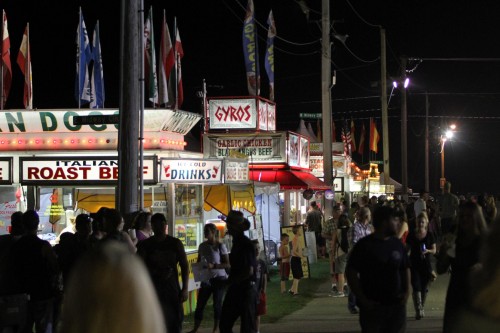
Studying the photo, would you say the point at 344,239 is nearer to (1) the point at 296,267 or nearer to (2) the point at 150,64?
(1) the point at 296,267

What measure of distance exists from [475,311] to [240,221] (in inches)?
236

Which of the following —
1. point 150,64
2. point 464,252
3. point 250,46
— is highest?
point 250,46

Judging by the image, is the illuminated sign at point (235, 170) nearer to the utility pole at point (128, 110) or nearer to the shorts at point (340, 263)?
Answer: the shorts at point (340, 263)

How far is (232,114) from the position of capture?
27.8 m

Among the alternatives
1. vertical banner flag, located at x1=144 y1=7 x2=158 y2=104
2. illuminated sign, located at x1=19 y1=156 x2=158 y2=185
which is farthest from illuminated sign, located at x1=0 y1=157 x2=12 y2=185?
vertical banner flag, located at x1=144 y1=7 x2=158 y2=104

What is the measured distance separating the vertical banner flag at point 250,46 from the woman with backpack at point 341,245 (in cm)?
1058

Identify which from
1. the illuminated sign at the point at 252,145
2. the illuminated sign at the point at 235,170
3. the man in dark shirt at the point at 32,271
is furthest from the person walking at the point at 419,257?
the illuminated sign at the point at 252,145

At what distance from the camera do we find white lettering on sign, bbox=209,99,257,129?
27.4m

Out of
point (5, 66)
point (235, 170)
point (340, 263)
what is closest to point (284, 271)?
point (340, 263)

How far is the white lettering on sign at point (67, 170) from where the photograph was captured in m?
15.6

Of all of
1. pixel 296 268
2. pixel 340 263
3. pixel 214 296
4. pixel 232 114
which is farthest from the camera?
pixel 232 114

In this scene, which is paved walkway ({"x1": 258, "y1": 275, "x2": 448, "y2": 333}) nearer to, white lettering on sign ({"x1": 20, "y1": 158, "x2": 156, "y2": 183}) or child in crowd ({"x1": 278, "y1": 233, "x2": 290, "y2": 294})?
child in crowd ({"x1": 278, "y1": 233, "x2": 290, "y2": 294})

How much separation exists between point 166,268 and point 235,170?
8.53m

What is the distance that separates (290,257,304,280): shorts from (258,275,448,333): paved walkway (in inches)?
41.3
